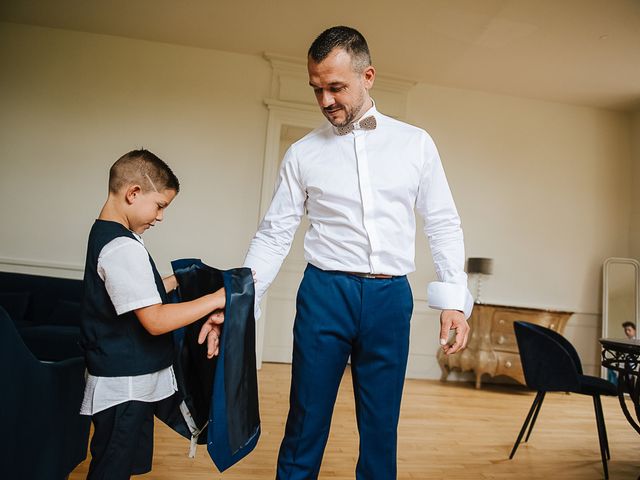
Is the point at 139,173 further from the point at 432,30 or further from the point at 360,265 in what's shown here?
the point at 432,30

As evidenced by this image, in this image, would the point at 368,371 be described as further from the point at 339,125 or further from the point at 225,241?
the point at 225,241

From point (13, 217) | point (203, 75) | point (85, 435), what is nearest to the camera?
point (85, 435)

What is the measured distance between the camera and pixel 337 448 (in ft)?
9.13

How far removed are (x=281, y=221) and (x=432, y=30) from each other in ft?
12.4

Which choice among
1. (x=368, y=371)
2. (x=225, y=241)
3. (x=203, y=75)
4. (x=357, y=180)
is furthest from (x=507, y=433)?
(x=203, y=75)

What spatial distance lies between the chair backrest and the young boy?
7.31 feet

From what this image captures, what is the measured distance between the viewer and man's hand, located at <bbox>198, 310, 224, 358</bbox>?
52.0 inches

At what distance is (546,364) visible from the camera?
2.89 meters

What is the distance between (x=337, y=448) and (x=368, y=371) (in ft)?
5.32

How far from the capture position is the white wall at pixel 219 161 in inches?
200

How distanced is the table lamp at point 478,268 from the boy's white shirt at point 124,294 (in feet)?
15.1

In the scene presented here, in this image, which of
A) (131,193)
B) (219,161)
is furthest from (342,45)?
(219,161)

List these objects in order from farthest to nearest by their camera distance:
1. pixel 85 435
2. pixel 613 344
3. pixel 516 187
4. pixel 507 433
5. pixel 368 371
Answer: pixel 516 187 → pixel 507 433 → pixel 613 344 → pixel 85 435 → pixel 368 371

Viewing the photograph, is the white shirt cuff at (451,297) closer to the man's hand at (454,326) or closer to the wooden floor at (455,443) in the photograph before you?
the man's hand at (454,326)
